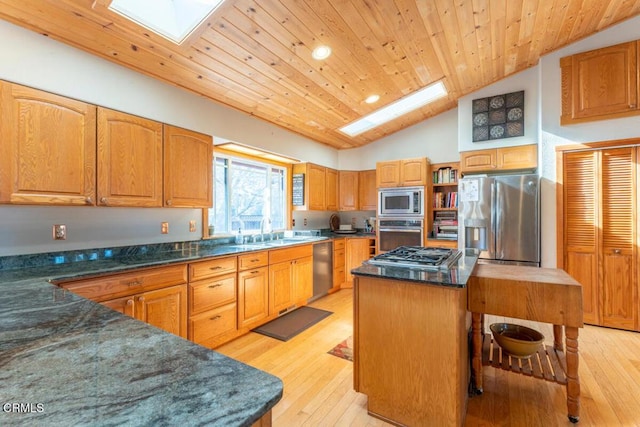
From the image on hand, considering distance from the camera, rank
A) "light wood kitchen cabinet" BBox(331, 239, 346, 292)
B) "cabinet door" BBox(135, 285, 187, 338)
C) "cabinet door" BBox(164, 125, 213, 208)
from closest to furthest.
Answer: "cabinet door" BBox(135, 285, 187, 338) < "cabinet door" BBox(164, 125, 213, 208) < "light wood kitchen cabinet" BBox(331, 239, 346, 292)

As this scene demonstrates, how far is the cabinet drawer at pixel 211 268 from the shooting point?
2427 mm

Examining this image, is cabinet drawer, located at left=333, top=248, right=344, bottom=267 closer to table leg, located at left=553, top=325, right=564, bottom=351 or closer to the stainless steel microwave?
the stainless steel microwave

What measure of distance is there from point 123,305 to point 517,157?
4518 millimetres

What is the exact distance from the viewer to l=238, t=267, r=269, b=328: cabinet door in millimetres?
2881

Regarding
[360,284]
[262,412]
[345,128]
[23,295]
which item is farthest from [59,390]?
[345,128]

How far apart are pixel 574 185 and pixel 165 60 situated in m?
4.33

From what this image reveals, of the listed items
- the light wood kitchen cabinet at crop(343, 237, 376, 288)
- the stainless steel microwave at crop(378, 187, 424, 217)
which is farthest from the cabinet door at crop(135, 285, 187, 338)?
the stainless steel microwave at crop(378, 187, 424, 217)

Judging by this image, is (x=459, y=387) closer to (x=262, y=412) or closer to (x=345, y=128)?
(x=262, y=412)

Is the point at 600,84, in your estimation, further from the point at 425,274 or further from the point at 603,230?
the point at 425,274

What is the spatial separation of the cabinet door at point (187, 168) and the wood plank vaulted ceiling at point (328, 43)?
0.48 meters

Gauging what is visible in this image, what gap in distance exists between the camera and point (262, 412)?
56 centimetres

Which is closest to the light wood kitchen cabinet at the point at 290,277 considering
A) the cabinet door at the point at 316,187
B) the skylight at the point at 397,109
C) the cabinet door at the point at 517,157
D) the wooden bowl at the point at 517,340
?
the cabinet door at the point at 316,187

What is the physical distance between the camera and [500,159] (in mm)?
3838

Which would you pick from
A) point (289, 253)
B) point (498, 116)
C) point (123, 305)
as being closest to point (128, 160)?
point (123, 305)
